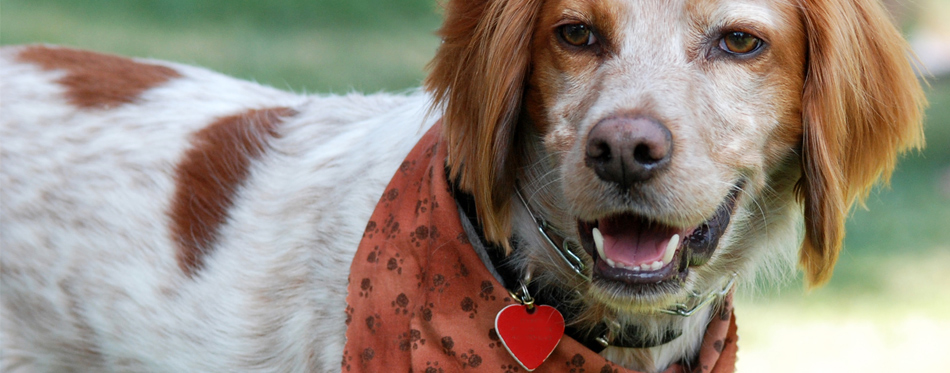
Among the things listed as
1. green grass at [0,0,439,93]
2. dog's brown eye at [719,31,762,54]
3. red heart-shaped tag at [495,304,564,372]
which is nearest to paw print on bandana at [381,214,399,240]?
red heart-shaped tag at [495,304,564,372]

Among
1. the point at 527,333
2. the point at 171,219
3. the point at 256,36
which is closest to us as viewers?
the point at 527,333

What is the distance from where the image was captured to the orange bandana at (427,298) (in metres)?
2.29

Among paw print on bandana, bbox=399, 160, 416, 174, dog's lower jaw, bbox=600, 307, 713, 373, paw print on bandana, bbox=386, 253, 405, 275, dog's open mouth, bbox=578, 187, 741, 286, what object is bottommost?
dog's lower jaw, bbox=600, 307, 713, 373

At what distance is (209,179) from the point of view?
2814 millimetres

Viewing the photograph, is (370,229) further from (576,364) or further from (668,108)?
(668,108)

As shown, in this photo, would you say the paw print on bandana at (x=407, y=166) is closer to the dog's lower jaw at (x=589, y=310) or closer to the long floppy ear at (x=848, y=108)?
the dog's lower jaw at (x=589, y=310)

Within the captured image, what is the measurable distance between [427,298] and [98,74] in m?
1.52

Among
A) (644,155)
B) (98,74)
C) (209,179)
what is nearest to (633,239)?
(644,155)

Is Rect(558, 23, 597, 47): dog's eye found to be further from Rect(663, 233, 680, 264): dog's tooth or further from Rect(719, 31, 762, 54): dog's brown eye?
Rect(663, 233, 680, 264): dog's tooth

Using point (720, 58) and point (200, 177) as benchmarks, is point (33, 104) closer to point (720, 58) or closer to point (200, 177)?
point (200, 177)

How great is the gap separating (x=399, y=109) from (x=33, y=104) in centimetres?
124

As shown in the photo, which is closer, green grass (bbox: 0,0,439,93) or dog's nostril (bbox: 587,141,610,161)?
dog's nostril (bbox: 587,141,610,161)

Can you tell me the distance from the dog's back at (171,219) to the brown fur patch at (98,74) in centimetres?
1

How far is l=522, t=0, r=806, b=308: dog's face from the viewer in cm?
192
